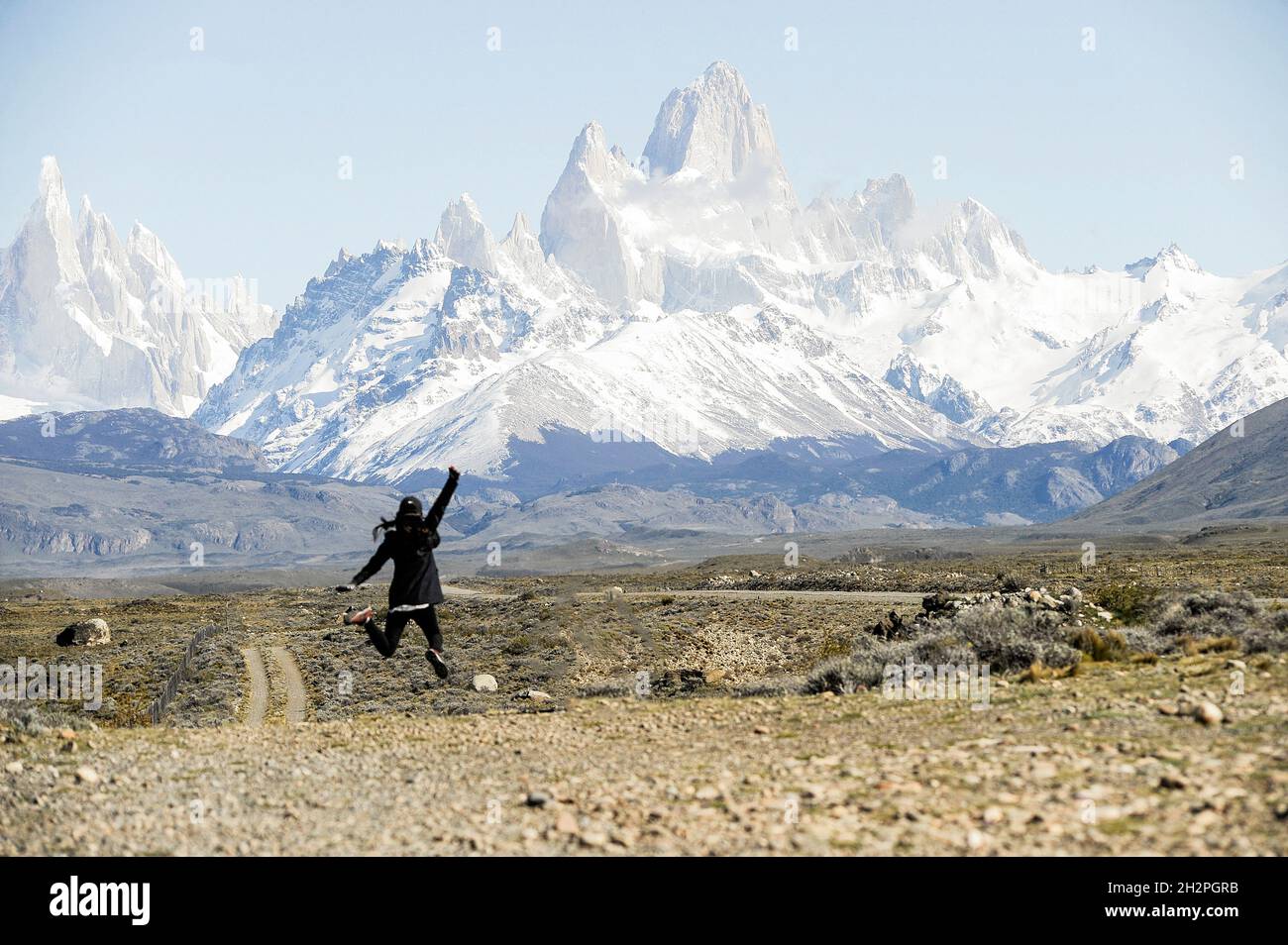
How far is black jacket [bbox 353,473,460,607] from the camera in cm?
2180

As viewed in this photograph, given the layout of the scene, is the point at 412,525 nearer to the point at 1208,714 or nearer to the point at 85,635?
the point at 1208,714

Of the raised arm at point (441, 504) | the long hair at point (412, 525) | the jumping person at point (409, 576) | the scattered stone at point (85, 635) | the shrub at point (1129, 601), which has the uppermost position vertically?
the raised arm at point (441, 504)

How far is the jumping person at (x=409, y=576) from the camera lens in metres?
21.7

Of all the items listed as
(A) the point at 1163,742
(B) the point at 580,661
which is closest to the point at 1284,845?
(A) the point at 1163,742

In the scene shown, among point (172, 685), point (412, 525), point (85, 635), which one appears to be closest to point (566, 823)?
point (412, 525)

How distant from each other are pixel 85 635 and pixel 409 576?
62.9 m

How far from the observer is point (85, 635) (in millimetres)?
77625

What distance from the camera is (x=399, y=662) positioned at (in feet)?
172

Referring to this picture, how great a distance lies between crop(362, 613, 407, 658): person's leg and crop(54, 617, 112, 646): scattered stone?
60.7 metres

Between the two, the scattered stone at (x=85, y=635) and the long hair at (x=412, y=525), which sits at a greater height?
the long hair at (x=412, y=525)

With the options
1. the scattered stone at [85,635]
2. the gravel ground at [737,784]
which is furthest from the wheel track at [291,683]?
the gravel ground at [737,784]

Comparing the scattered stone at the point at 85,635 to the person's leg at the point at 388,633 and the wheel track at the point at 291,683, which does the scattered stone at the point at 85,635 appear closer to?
the wheel track at the point at 291,683

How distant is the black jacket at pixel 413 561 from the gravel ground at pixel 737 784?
7.65 ft

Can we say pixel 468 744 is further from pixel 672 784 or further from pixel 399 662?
pixel 399 662
